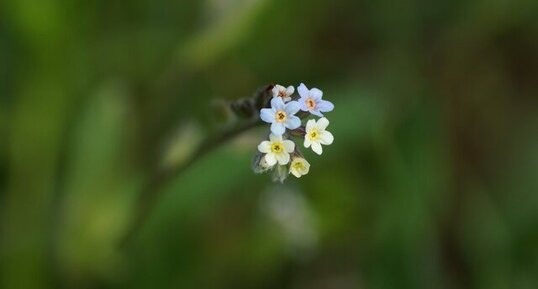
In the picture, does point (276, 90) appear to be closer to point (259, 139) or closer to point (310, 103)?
point (310, 103)

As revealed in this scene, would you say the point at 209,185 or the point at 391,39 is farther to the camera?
the point at 391,39

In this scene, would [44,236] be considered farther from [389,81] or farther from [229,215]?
[389,81]

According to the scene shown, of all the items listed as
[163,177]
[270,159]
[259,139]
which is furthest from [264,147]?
[163,177]

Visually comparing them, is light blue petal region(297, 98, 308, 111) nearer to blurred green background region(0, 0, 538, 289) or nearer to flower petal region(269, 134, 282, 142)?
flower petal region(269, 134, 282, 142)

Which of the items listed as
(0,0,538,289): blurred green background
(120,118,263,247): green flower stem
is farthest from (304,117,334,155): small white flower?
(0,0,538,289): blurred green background

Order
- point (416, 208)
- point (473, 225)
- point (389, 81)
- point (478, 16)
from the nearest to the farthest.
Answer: point (416, 208), point (473, 225), point (389, 81), point (478, 16)

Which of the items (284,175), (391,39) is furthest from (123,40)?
(284,175)

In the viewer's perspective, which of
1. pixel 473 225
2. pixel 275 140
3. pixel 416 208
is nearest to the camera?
pixel 275 140
